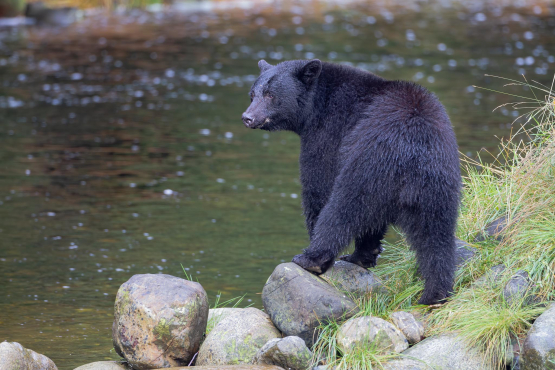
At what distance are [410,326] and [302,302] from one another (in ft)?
2.78

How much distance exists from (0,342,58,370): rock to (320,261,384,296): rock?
2364 millimetres

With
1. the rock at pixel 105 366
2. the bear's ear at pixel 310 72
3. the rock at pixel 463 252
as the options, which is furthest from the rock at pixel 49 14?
the rock at pixel 463 252

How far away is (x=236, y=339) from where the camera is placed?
18.9 feet

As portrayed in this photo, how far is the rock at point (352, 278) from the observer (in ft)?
19.8

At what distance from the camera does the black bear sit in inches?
212

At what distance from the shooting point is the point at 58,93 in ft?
60.7

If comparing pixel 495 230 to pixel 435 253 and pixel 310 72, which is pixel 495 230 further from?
pixel 310 72

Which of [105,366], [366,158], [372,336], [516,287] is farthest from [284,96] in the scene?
[105,366]

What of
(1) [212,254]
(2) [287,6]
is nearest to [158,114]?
(1) [212,254]

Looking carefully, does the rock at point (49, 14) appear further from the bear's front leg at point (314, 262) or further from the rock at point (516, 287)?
the rock at point (516, 287)

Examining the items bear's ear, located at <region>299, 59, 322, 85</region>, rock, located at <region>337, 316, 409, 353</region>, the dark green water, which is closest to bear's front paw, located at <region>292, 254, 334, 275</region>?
rock, located at <region>337, 316, 409, 353</region>

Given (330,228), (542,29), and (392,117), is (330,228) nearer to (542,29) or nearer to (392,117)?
(392,117)

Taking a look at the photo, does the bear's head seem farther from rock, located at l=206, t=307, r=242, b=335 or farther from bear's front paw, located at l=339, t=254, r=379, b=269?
rock, located at l=206, t=307, r=242, b=335

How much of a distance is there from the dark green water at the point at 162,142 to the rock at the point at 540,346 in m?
3.66
